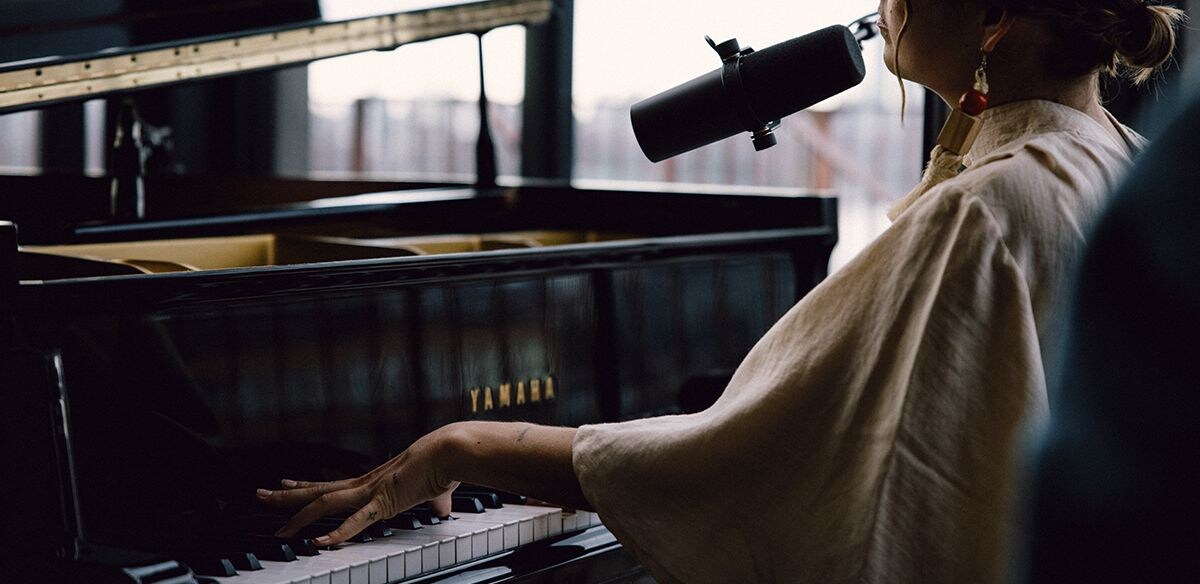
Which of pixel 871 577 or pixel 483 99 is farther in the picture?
pixel 483 99

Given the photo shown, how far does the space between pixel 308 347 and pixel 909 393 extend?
Answer: 719mm

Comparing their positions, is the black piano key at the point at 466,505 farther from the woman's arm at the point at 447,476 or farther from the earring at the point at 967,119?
the earring at the point at 967,119

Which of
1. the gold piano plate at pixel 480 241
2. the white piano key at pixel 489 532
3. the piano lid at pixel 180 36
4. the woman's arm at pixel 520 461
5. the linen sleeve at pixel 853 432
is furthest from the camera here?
the gold piano plate at pixel 480 241

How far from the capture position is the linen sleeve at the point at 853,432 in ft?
3.73

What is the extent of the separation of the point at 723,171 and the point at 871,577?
4215 millimetres

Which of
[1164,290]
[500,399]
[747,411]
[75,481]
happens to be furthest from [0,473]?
[1164,290]

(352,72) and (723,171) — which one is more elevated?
(352,72)

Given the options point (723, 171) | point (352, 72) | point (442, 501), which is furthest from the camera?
point (352, 72)

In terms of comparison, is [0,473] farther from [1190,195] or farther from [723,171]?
[723,171]

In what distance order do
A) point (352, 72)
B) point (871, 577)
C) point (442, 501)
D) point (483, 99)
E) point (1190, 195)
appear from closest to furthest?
point (1190, 195) < point (871, 577) < point (442, 501) < point (483, 99) < point (352, 72)

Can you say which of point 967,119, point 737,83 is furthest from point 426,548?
point 967,119

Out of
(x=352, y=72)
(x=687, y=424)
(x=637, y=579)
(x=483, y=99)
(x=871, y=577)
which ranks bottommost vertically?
(x=637, y=579)

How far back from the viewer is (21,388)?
124cm

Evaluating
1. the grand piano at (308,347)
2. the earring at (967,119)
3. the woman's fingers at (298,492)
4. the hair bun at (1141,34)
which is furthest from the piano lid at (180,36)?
the hair bun at (1141,34)
